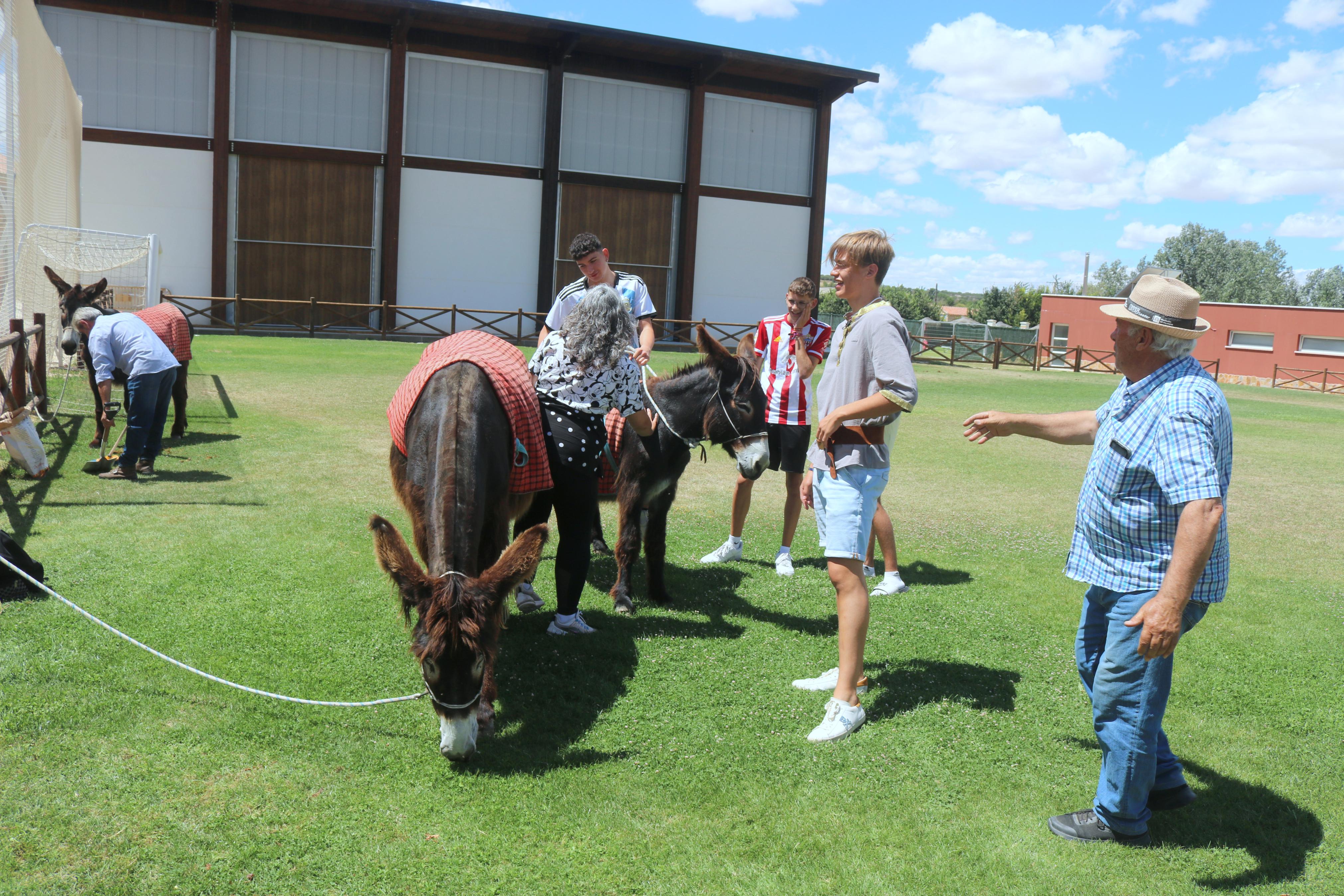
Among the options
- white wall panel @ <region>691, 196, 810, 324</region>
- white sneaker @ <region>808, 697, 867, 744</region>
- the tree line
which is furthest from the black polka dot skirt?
the tree line

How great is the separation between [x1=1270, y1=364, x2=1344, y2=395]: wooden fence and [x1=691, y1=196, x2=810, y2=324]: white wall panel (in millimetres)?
22719

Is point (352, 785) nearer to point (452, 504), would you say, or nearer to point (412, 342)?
point (452, 504)

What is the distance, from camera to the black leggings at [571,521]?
4852mm

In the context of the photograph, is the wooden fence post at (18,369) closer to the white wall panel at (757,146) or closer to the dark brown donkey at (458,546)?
the dark brown donkey at (458,546)

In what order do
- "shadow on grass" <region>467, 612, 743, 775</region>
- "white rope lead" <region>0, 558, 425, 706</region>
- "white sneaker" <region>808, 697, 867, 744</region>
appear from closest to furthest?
"shadow on grass" <region>467, 612, 743, 775</region>
"white rope lead" <region>0, 558, 425, 706</region>
"white sneaker" <region>808, 697, 867, 744</region>

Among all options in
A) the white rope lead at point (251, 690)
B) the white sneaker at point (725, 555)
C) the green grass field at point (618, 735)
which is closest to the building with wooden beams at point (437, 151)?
the green grass field at point (618, 735)

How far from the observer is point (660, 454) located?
582cm

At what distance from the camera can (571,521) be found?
493 cm

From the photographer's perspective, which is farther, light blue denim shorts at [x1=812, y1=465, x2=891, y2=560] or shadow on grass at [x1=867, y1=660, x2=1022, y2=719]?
shadow on grass at [x1=867, y1=660, x2=1022, y2=719]

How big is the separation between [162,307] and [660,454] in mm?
7744

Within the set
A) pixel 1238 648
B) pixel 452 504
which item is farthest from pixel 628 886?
pixel 1238 648

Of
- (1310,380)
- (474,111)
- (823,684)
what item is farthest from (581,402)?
(1310,380)

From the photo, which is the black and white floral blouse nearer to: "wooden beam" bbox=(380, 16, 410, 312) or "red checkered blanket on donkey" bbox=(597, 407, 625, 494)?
"red checkered blanket on donkey" bbox=(597, 407, 625, 494)

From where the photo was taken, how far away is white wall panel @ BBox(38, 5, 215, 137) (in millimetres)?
27031
